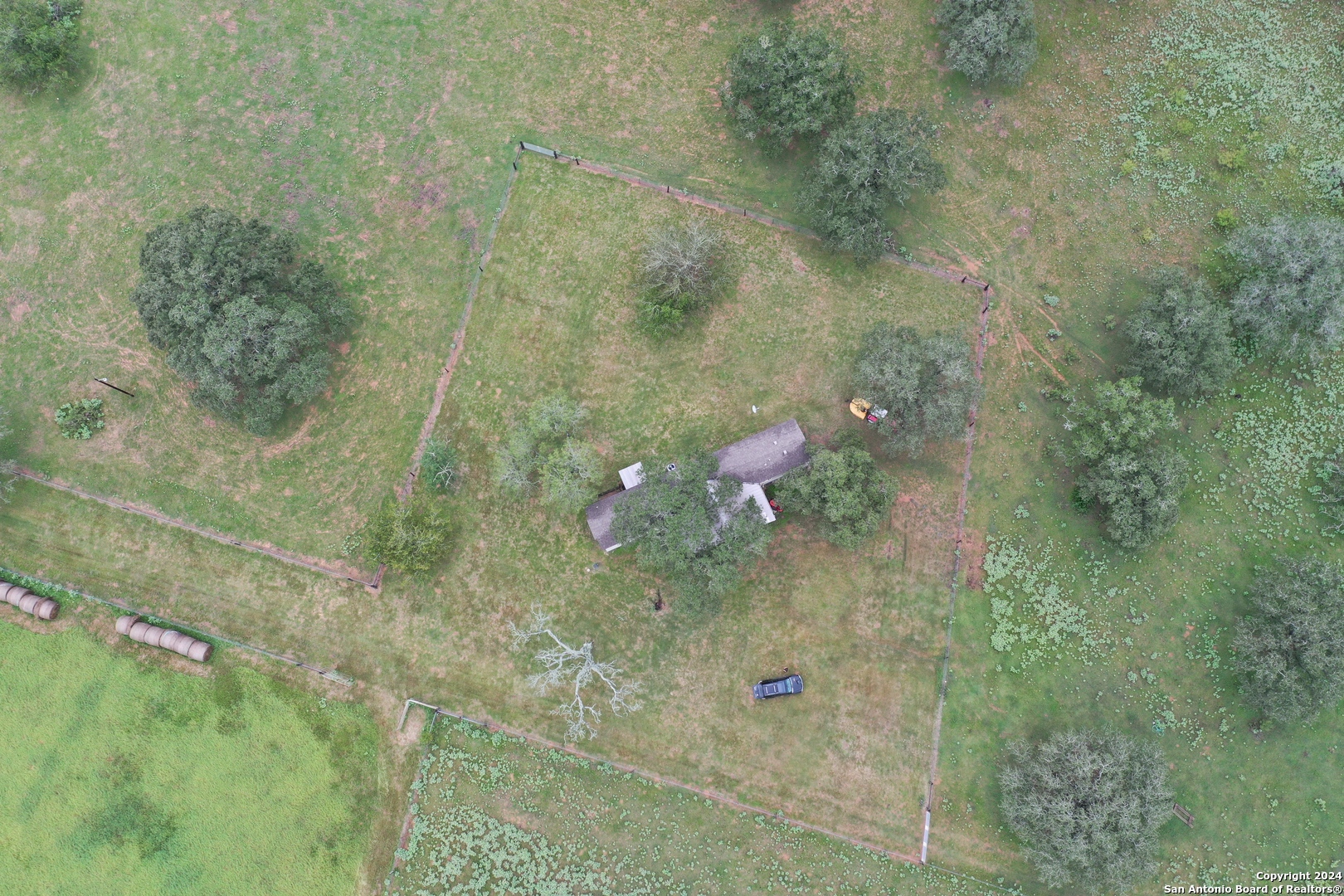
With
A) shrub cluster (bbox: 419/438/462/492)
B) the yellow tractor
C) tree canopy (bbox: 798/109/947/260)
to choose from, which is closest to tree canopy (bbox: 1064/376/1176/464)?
the yellow tractor

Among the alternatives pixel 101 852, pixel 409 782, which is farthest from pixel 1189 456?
pixel 101 852

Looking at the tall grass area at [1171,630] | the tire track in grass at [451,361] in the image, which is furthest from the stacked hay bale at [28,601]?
the tall grass area at [1171,630]

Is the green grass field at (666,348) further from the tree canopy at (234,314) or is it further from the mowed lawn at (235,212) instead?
the tree canopy at (234,314)

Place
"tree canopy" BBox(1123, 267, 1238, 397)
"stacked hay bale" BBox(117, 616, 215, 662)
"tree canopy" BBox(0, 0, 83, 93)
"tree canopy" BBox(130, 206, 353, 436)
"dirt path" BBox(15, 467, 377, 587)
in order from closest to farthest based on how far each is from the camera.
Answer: "tree canopy" BBox(130, 206, 353, 436) < "tree canopy" BBox(1123, 267, 1238, 397) < "stacked hay bale" BBox(117, 616, 215, 662) < "dirt path" BBox(15, 467, 377, 587) < "tree canopy" BBox(0, 0, 83, 93)

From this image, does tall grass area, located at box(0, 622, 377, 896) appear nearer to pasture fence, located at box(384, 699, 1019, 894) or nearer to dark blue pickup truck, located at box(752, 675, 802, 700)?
pasture fence, located at box(384, 699, 1019, 894)

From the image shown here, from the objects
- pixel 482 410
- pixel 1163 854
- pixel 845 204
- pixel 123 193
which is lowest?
pixel 1163 854

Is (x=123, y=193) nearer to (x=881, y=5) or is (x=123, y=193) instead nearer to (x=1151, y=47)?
(x=881, y=5)
